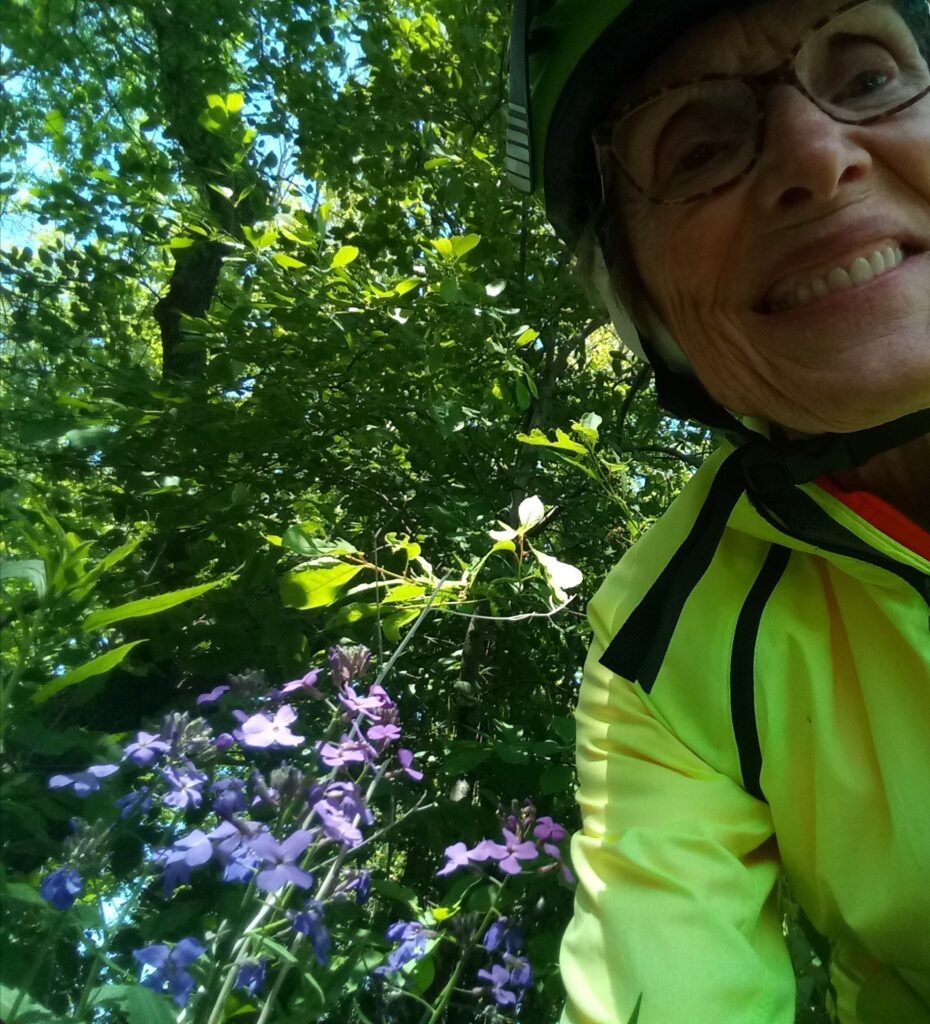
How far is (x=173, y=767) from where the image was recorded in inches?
34.9

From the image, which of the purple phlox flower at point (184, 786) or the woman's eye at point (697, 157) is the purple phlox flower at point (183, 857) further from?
the woman's eye at point (697, 157)

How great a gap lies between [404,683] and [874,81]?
157cm

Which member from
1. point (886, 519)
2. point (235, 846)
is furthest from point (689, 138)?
point (235, 846)

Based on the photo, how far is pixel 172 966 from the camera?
2.46 ft

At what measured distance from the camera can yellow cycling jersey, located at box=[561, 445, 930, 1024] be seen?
89cm

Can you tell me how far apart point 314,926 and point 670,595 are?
683 mm

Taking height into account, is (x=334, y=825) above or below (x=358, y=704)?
below

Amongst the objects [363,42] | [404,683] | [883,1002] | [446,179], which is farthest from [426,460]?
[883,1002]

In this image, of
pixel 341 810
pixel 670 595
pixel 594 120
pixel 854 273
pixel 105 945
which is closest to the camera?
pixel 105 945

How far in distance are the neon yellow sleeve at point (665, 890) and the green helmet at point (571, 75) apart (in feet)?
3.11

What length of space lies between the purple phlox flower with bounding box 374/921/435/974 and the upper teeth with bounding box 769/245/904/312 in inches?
43.7

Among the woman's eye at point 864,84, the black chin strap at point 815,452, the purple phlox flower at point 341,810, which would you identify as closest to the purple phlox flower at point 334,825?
the purple phlox flower at point 341,810

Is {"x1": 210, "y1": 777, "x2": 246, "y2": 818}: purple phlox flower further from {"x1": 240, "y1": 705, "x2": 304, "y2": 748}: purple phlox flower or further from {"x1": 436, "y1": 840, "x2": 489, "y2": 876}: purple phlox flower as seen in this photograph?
{"x1": 436, "y1": 840, "x2": 489, "y2": 876}: purple phlox flower

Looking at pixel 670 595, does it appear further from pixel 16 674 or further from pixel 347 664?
pixel 16 674
